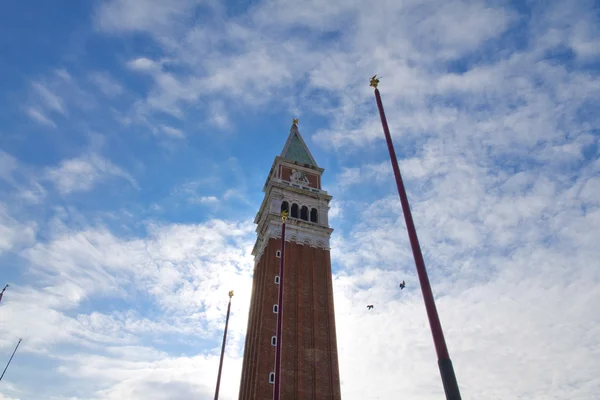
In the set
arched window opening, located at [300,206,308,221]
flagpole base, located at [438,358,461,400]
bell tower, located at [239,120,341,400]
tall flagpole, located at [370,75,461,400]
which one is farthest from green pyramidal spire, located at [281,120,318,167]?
flagpole base, located at [438,358,461,400]

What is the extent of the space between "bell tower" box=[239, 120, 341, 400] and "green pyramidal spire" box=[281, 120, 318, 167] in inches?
8.8

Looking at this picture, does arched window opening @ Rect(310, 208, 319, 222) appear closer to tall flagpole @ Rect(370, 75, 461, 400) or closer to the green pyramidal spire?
the green pyramidal spire

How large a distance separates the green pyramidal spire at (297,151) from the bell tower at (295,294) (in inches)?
8.8

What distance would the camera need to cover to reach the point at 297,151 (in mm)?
67938

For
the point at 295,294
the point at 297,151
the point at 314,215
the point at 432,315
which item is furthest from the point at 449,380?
the point at 297,151

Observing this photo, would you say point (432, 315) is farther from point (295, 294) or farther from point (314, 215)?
point (314, 215)

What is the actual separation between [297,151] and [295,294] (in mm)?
25051

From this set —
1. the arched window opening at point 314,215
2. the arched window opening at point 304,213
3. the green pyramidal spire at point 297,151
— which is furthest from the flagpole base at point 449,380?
the green pyramidal spire at point 297,151

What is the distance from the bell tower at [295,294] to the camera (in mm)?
44719

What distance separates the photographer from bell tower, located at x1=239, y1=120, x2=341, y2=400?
44719 mm

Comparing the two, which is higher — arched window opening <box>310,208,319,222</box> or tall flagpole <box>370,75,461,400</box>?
arched window opening <box>310,208,319,222</box>

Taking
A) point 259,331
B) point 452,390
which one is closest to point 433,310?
point 452,390

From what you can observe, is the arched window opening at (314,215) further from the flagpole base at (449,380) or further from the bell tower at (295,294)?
the flagpole base at (449,380)

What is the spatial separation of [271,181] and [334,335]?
22.1 metres
